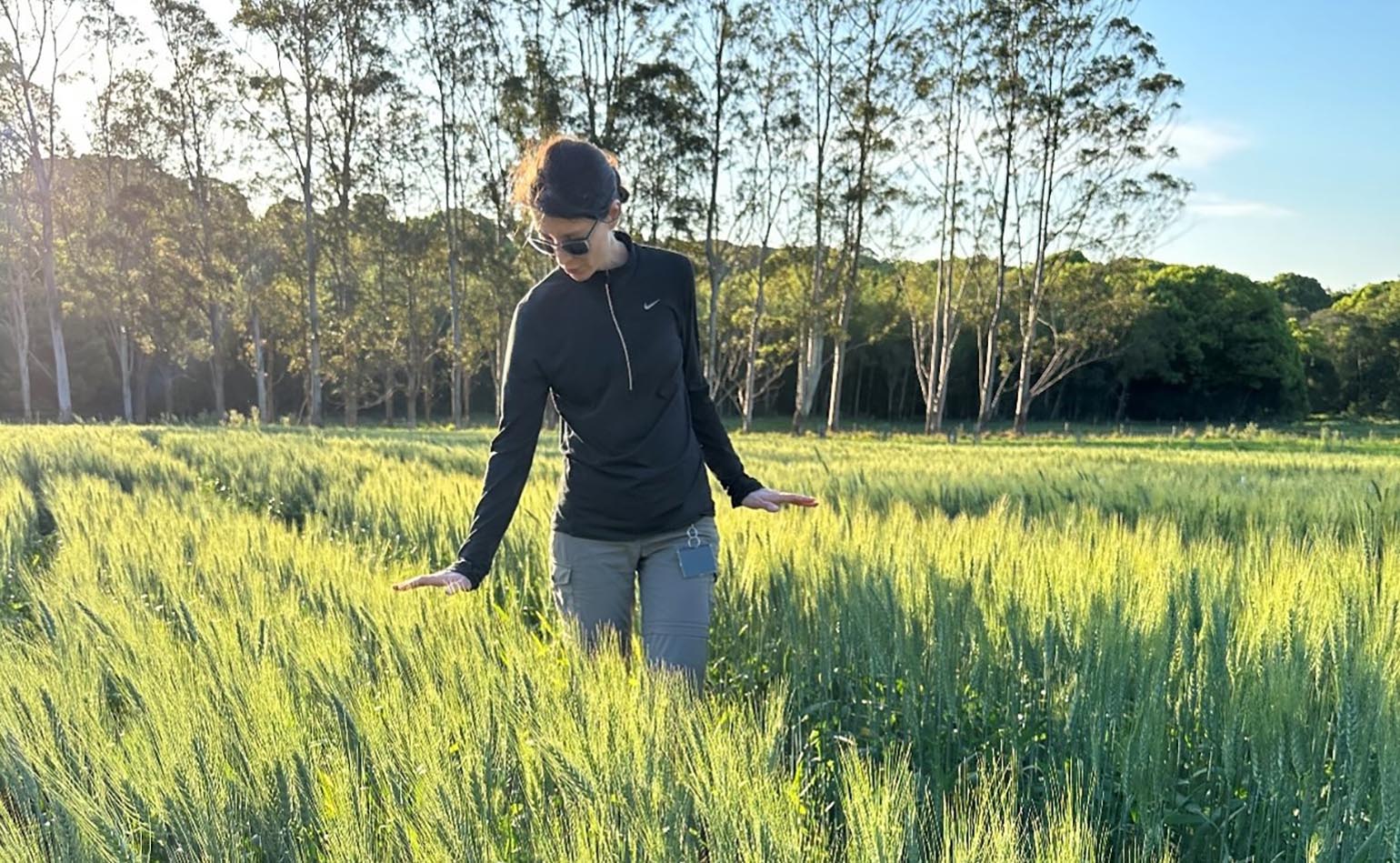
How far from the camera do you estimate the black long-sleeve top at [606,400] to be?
7.91ft

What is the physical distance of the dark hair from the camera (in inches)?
84.0

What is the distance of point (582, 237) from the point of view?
2.23 m

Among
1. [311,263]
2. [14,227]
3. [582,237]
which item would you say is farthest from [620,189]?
[14,227]

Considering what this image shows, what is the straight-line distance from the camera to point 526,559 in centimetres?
355

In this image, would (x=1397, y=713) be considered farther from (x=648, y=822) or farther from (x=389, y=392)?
(x=389, y=392)

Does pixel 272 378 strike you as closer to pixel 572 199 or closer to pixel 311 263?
pixel 311 263

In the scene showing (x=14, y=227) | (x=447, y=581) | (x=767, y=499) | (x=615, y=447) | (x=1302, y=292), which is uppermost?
(x=1302, y=292)

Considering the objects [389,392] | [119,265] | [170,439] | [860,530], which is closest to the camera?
[860,530]

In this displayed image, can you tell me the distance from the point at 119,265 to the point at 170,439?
→ 88.7 ft

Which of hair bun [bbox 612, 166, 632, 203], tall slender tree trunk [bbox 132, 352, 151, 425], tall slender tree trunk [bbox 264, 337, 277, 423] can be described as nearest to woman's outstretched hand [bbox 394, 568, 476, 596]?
hair bun [bbox 612, 166, 632, 203]

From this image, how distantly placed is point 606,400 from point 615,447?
0.13 metres

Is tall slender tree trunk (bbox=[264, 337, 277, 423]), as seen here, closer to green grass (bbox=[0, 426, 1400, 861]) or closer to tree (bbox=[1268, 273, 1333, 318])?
green grass (bbox=[0, 426, 1400, 861])

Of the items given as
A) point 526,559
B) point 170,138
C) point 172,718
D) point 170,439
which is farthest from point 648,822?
point 170,138

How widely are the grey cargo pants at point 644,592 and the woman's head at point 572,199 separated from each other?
79cm
